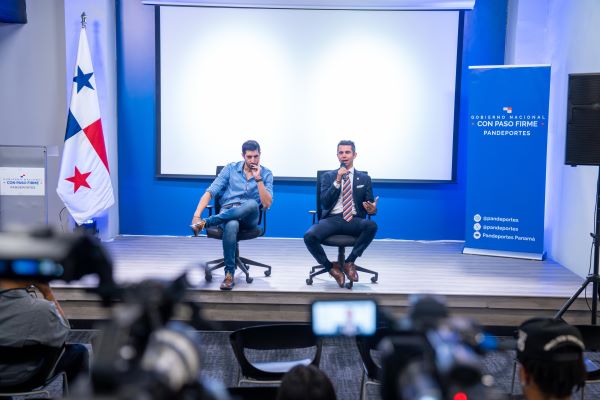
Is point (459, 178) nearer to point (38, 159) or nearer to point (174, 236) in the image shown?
point (174, 236)

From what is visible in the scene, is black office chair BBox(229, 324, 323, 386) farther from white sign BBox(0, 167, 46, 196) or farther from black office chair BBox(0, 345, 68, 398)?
white sign BBox(0, 167, 46, 196)

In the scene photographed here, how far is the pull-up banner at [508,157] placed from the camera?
6016mm

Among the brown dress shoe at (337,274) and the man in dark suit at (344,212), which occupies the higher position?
the man in dark suit at (344,212)

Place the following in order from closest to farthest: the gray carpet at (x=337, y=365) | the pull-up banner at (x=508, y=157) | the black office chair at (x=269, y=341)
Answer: the black office chair at (x=269, y=341)
the gray carpet at (x=337, y=365)
the pull-up banner at (x=508, y=157)

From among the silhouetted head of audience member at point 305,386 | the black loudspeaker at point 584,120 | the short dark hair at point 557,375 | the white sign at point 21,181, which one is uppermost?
the black loudspeaker at point 584,120

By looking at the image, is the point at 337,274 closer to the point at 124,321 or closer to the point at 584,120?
the point at 584,120

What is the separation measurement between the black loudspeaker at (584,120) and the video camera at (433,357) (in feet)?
12.8

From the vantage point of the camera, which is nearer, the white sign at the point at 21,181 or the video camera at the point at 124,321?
the video camera at the point at 124,321

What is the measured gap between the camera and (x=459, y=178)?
709 cm

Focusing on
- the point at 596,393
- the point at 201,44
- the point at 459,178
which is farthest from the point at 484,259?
the point at 201,44

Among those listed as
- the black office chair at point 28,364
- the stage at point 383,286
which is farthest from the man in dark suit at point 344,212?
the black office chair at point 28,364

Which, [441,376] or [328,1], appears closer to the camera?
[441,376]

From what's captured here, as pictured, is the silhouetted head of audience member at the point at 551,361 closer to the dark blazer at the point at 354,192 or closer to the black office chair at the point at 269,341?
the black office chair at the point at 269,341

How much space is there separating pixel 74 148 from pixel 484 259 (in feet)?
13.9
